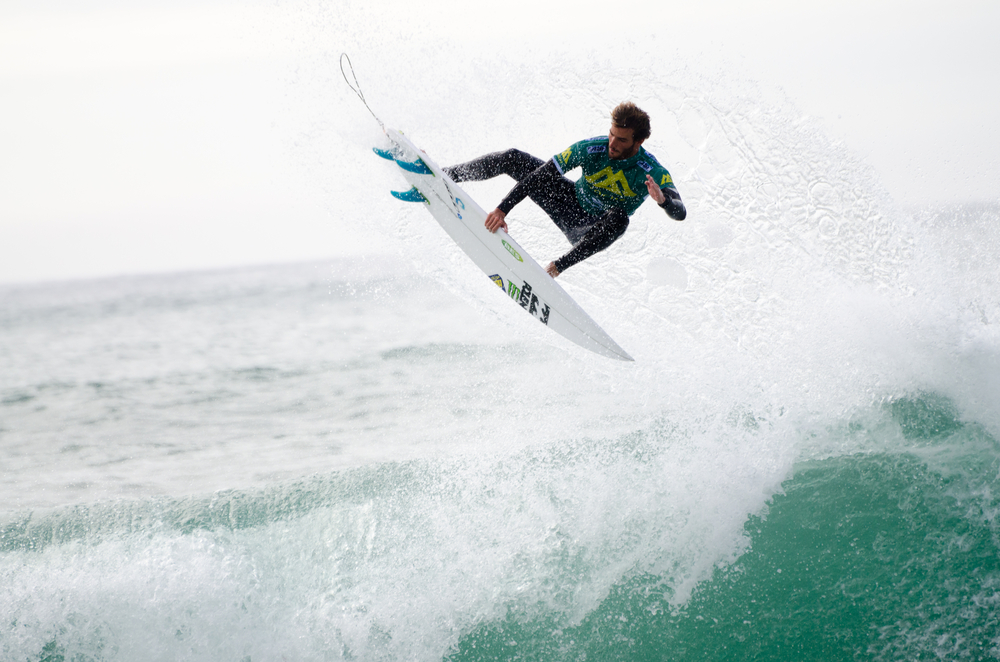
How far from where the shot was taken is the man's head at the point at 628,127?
157 inches

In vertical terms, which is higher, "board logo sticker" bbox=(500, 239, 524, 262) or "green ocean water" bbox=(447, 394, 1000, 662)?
"board logo sticker" bbox=(500, 239, 524, 262)

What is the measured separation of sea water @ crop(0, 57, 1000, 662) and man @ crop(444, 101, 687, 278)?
1239 millimetres

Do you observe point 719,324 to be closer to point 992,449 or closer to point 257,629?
point 992,449

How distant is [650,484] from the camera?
4.22 m

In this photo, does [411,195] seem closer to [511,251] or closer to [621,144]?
[511,251]

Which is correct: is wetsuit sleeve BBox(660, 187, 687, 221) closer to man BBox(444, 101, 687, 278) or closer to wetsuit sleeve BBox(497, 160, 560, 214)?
man BBox(444, 101, 687, 278)

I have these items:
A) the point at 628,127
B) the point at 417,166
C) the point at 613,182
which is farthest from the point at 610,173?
the point at 417,166

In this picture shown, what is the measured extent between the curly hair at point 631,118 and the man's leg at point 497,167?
83 cm

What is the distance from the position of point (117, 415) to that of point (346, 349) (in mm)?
4088

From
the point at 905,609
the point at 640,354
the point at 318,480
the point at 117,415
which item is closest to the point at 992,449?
the point at 905,609

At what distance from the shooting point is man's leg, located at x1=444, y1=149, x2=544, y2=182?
15.4ft

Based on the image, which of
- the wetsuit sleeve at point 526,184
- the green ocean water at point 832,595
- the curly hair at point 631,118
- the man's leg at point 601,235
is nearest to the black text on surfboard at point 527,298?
the man's leg at point 601,235

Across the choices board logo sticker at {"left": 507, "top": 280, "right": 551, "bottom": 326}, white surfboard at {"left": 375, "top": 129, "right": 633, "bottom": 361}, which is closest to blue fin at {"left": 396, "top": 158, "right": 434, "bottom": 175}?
white surfboard at {"left": 375, "top": 129, "right": 633, "bottom": 361}

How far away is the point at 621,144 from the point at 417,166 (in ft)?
5.28
